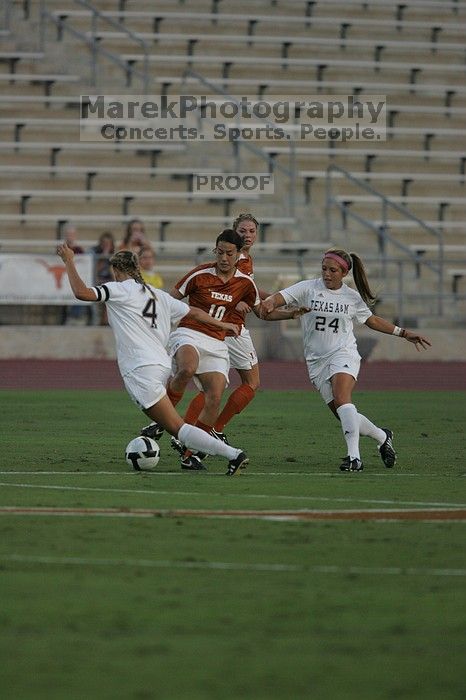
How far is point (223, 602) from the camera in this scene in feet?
19.6

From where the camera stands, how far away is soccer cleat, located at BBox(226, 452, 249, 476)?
10.5 metres

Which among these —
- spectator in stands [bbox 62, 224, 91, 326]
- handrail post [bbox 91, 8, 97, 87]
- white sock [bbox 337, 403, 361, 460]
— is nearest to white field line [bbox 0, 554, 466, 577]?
white sock [bbox 337, 403, 361, 460]

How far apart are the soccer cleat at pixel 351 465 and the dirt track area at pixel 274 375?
35.3ft

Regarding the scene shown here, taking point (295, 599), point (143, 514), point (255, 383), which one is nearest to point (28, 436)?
point (255, 383)

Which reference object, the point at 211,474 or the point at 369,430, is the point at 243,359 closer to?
the point at 369,430

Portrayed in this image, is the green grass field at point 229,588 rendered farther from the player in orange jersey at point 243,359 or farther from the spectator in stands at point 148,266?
the spectator in stands at point 148,266

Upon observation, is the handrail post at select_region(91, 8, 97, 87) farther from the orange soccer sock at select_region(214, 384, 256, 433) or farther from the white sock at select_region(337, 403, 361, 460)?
the white sock at select_region(337, 403, 361, 460)

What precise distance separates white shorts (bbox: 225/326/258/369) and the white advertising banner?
42.4 ft

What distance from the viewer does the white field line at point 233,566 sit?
6.64 m

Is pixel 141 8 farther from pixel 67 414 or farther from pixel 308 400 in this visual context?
pixel 67 414

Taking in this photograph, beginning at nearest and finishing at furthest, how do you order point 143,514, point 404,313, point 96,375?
1. point 143,514
2. point 96,375
3. point 404,313

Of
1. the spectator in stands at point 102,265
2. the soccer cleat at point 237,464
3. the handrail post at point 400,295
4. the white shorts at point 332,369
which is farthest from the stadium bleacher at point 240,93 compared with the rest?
the soccer cleat at point 237,464

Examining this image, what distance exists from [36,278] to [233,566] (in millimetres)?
19706

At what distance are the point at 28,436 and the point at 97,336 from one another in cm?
1233
